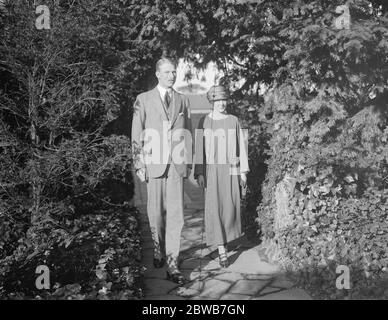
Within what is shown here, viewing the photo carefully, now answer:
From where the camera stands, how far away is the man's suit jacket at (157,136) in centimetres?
499

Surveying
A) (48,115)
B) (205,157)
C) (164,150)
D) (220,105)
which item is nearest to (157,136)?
(164,150)

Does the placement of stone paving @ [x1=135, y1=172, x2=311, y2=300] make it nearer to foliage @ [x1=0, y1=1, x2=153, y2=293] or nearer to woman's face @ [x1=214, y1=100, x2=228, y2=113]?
foliage @ [x1=0, y1=1, x2=153, y2=293]

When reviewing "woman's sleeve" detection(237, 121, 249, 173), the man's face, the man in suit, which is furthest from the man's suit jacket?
"woman's sleeve" detection(237, 121, 249, 173)

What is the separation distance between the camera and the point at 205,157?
18.2 feet

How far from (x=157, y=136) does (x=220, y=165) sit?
95cm

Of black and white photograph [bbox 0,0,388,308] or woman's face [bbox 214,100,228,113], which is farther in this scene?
woman's face [bbox 214,100,228,113]

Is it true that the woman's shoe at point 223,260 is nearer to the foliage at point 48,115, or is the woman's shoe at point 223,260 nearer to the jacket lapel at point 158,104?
the foliage at point 48,115

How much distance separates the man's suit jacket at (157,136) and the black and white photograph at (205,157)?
0.02 meters

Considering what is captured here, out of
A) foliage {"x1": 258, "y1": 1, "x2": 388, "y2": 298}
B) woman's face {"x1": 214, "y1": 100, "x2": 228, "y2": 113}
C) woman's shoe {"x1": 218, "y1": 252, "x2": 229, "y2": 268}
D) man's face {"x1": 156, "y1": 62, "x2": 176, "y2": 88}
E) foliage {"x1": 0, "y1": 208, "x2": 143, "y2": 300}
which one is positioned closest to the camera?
foliage {"x1": 0, "y1": 208, "x2": 143, "y2": 300}

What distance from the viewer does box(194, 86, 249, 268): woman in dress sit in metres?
5.46

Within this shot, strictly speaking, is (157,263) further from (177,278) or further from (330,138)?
(330,138)

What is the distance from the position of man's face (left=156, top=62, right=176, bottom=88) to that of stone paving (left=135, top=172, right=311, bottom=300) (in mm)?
2163

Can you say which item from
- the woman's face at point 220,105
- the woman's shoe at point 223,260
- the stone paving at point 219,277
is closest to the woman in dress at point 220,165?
the woman's face at point 220,105
